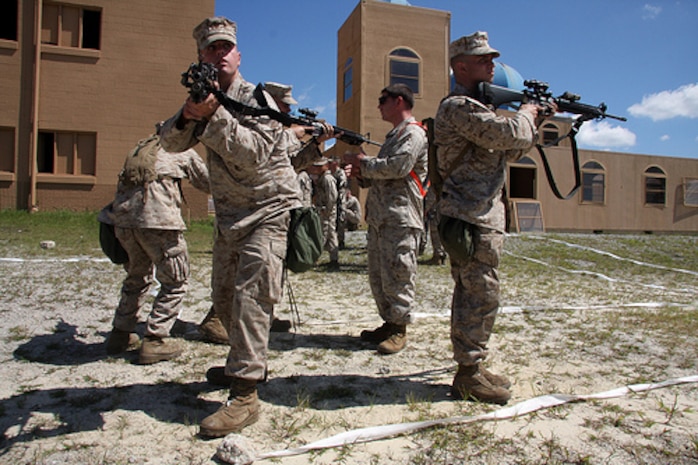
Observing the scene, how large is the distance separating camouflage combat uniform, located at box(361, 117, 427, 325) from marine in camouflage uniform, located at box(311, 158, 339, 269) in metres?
4.52

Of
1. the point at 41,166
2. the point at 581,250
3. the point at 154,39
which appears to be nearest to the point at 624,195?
the point at 581,250

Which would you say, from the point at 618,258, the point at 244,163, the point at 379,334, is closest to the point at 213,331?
the point at 379,334

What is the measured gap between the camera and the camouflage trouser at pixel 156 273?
357 cm

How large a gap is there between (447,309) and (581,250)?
8387 millimetres

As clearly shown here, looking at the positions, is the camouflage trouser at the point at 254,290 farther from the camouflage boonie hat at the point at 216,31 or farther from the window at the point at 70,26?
the window at the point at 70,26

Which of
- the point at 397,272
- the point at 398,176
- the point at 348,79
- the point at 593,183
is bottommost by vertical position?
the point at 397,272

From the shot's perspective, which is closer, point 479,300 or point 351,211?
point 479,300

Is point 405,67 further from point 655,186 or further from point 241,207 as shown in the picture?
point 241,207

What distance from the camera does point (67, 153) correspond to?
48.3 feet

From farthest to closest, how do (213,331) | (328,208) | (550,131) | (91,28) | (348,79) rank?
(550,131) → (348,79) → (91,28) → (328,208) → (213,331)

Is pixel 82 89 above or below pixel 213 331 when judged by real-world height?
above

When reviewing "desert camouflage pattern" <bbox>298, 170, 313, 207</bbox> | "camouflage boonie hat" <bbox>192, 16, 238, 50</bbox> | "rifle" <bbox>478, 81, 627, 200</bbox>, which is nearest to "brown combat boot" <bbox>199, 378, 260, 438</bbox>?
"camouflage boonie hat" <bbox>192, 16, 238, 50</bbox>

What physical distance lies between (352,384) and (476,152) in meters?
1.62

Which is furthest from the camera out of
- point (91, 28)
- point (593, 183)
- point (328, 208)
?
point (593, 183)
